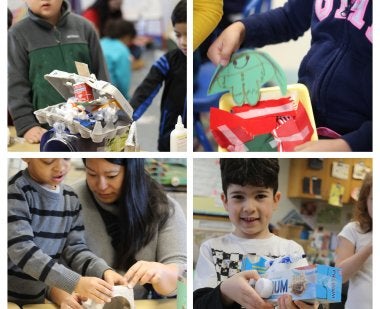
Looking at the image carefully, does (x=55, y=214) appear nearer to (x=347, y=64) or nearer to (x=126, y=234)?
(x=126, y=234)

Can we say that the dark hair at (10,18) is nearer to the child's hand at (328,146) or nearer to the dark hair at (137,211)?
the dark hair at (137,211)

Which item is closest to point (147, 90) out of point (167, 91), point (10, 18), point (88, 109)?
point (167, 91)

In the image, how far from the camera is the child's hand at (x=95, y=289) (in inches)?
59.6

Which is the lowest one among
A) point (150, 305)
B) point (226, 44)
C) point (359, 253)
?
point (150, 305)

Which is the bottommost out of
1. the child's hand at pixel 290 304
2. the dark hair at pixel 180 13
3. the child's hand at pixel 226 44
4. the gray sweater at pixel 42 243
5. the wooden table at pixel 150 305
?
the wooden table at pixel 150 305

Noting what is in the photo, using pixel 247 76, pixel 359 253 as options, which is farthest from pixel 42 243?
pixel 359 253

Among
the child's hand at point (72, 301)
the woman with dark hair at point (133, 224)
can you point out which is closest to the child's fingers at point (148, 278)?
the woman with dark hair at point (133, 224)

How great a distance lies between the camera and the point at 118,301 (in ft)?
4.99

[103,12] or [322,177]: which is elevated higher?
[103,12]

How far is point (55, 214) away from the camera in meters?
1.53

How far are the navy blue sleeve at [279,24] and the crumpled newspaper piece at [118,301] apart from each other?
638 mm

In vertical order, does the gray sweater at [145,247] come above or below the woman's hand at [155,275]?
above

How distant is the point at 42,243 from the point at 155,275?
271mm

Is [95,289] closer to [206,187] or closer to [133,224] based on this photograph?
[133,224]
